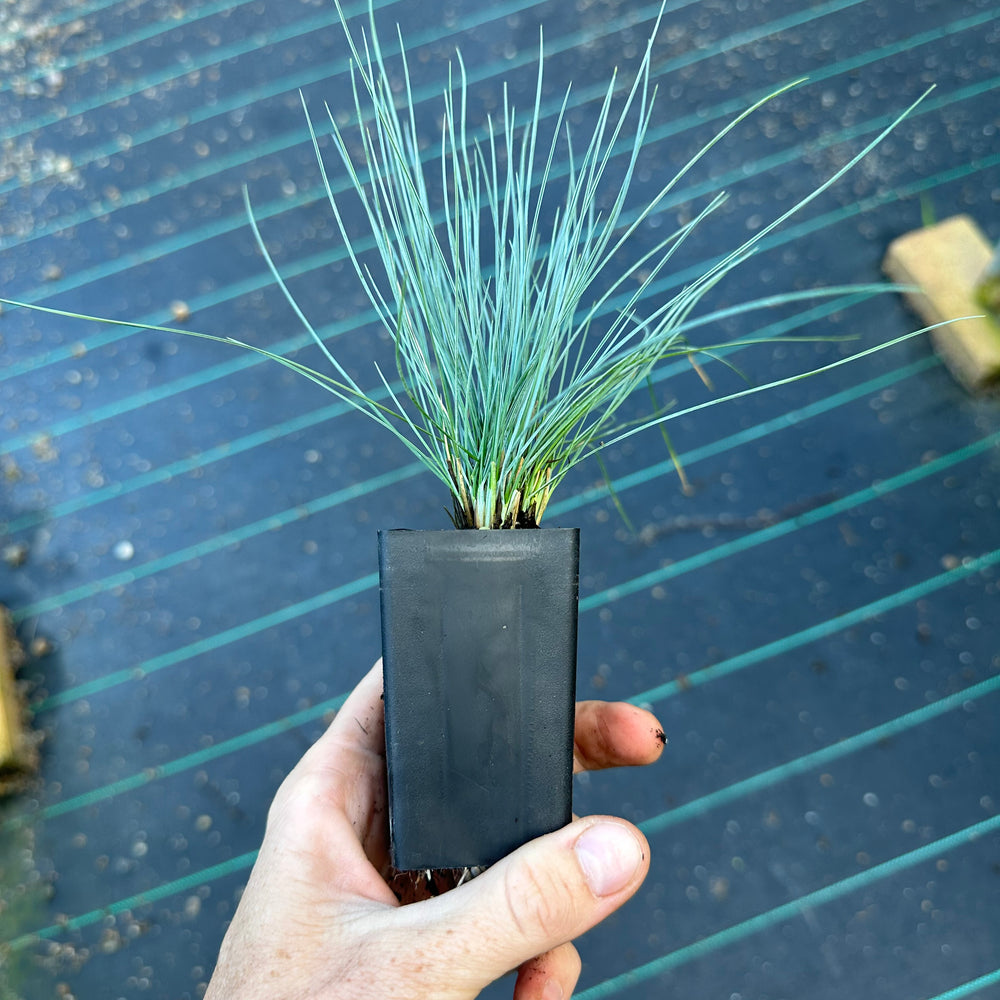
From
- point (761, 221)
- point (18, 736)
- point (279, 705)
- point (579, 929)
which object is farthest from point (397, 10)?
point (579, 929)

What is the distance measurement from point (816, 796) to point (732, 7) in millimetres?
1274

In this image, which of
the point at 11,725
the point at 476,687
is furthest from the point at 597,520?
the point at 11,725

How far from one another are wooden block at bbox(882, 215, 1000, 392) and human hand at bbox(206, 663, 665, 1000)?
93 cm

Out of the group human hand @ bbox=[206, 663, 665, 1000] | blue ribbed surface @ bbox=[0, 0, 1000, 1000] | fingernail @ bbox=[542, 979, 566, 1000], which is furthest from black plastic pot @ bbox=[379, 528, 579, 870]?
blue ribbed surface @ bbox=[0, 0, 1000, 1000]

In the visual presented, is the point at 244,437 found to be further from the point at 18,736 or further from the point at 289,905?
the point at 289,905

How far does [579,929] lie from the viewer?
23.8 inches

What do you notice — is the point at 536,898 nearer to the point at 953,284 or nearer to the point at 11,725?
the point at 11,725

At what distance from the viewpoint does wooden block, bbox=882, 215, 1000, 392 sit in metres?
1.18

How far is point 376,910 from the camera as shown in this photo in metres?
0.62

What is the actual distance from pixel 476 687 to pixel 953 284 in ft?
3.37

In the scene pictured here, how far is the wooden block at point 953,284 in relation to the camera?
118 cm

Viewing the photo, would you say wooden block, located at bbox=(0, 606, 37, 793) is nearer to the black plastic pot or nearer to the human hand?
the human hand

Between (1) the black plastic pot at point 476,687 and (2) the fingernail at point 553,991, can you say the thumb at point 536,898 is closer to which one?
(1) the black plastic pot at point 476,687

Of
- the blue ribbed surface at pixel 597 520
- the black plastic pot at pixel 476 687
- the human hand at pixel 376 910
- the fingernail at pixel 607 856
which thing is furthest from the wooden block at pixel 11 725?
the fingernail at pixel 607 856
